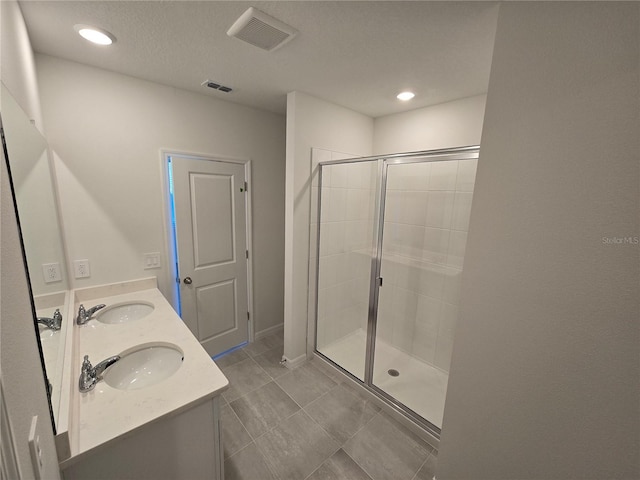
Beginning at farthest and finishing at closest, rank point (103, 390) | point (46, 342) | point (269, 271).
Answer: point (269, 271), point (103, 390), point (46, 342)

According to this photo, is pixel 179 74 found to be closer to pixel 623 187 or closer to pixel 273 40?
pixel 273 40

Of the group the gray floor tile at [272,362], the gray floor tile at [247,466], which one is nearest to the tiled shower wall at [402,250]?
the gray floor tile at [272,362]

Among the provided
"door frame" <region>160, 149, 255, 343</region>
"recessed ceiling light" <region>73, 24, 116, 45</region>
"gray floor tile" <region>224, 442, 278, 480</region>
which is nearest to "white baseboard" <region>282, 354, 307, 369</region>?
"gray floor tile" <region>224, 442, 278, 480</region>

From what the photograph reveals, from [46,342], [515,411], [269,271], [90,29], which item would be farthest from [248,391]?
[90,29]

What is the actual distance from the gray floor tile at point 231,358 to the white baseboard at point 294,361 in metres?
0.42

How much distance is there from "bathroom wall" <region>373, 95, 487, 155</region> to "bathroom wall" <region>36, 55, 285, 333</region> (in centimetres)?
133

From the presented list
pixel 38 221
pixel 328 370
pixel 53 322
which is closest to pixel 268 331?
pixel 328 370

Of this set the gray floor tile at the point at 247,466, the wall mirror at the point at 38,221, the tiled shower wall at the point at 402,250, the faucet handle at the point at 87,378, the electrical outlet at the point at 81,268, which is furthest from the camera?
the tiled shower wall at the point at 402,250

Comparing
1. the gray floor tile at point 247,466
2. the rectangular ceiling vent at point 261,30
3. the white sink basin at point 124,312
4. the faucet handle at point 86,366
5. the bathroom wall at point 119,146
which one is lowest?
the gray floor tile at point 247,466

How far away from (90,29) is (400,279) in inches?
110

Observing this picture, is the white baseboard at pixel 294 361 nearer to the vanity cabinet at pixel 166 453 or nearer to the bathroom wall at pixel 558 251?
the vanity cabinet at pixel 166 453

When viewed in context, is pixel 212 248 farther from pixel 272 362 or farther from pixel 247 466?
pixel 247 466

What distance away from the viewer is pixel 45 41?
1.44 metres

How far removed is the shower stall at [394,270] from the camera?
219 cm
